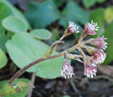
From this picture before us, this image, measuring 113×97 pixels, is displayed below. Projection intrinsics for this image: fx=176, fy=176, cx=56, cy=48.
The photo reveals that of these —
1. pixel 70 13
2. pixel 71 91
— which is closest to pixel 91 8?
pixel 70 13

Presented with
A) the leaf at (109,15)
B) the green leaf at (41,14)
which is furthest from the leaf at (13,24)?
the leaf at (109,15)

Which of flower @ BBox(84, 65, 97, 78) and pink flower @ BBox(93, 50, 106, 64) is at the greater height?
pink flower @ BBox(93, 50, 106, 64)

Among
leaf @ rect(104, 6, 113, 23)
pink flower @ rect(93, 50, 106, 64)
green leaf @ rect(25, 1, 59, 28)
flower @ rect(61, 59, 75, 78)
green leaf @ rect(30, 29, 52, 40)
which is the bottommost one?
flower @ rect(61, 59, 75, 78)

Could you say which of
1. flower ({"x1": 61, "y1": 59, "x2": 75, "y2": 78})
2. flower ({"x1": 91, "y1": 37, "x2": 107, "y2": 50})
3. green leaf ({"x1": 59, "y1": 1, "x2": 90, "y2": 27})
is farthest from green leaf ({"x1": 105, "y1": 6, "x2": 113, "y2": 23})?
flower ({"x1": 61, "y1": 59, "x2": 75, "y2": 78})

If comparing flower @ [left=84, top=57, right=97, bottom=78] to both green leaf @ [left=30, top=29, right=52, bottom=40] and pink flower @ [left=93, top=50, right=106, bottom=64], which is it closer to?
pink flower @ [left=93, top=50, right=106, bottom=64]

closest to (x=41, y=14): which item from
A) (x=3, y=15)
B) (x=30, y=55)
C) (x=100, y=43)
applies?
(x=3, y=15)

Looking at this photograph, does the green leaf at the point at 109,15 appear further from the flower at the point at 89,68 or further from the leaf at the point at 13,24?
→ the flower at the point at 89,68

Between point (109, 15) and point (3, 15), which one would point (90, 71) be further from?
point (109, 15)

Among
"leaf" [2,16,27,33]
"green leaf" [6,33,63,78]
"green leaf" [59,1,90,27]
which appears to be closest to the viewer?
"green leaf" [6,33,63,78]
